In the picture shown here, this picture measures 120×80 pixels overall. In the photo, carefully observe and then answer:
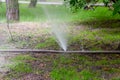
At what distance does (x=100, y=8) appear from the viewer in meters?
13.9

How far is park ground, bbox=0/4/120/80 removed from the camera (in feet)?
17.7

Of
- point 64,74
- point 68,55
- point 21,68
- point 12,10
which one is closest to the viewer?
point 64,74

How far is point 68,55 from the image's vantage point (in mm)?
6461

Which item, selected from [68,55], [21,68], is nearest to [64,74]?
[21,68]

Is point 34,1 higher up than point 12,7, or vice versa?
point 12,7

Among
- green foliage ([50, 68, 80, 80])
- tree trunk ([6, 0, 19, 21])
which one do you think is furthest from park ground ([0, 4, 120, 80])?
tree trunk ([6, 0, 19, 21])

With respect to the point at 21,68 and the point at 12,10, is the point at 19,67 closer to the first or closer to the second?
the point at 21,68

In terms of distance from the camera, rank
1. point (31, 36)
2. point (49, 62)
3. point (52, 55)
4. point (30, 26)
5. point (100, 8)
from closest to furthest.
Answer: point (49, 62), point (52, 55), point (31, 36), point (30, 26), point (100, 8)

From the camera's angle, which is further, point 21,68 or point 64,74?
point 21,68

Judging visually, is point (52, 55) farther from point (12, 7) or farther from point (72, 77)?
point (12, 7)

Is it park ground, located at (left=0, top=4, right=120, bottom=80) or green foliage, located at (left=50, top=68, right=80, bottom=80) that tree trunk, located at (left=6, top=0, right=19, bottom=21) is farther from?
green foliage, located at (left=50, top=68, right=80, bottom=80)

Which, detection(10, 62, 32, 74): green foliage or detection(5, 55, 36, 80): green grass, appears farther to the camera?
detection(10, 62, 32, 74): green foliage

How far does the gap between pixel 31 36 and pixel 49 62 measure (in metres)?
2.52

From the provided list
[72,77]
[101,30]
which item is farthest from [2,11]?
[72,77]
